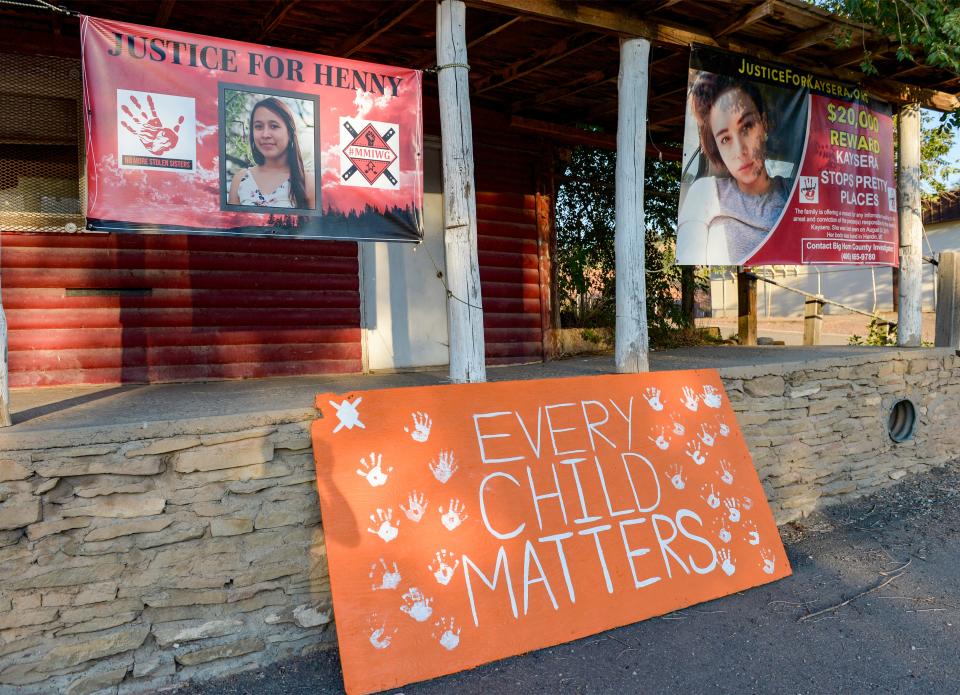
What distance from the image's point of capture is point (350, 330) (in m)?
6.30

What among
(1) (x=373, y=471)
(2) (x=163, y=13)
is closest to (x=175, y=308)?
(2) (x=163, y=13)

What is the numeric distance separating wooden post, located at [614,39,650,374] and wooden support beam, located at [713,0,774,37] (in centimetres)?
75

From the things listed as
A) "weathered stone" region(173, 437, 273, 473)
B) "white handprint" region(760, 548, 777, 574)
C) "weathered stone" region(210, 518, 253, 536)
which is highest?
"weathered stone" region(173, 437, 273, 473)

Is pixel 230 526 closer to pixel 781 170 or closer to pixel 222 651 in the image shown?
pixel 222 651

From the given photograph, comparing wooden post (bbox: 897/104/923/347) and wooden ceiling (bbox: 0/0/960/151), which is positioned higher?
wooden ceiling (bbox: 0/0/960/151)

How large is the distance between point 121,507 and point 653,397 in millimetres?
3122

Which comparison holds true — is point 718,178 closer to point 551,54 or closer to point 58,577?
point 551,54

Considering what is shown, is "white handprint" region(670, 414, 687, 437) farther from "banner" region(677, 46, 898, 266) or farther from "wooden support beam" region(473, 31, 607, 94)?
"wooden support beam" region(473, 31, 607, 94)

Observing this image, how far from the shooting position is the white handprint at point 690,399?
4.77m

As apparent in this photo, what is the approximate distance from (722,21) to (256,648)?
5.29 metres

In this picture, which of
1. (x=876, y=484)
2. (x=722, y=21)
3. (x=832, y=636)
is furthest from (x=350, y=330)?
(x=876, y=484)

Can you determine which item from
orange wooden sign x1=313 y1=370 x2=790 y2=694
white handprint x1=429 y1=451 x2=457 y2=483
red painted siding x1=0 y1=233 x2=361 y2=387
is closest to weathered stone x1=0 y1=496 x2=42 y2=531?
orange wooden sign x1=313 y1=370 x2=790 y2=694

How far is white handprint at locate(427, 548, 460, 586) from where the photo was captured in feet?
11.0

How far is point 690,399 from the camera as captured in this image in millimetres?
4805
